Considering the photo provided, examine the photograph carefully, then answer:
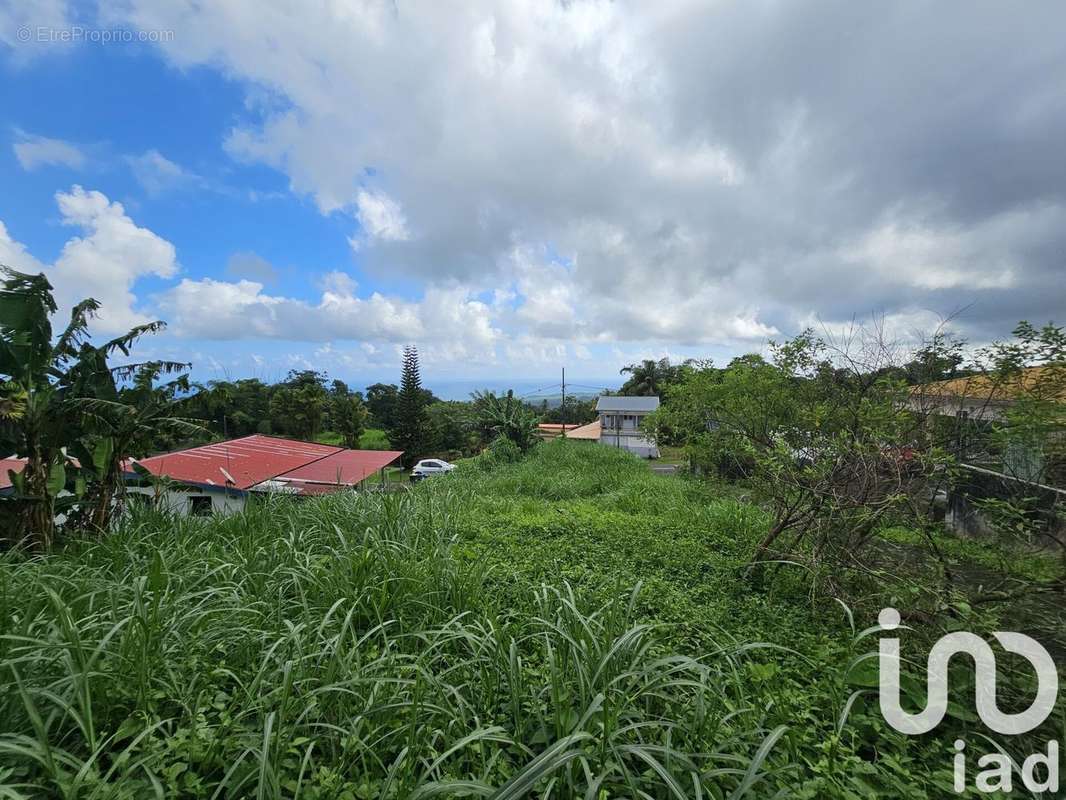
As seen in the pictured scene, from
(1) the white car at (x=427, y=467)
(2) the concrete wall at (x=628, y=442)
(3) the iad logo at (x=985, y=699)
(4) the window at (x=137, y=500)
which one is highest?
(4) the window at (x=137, y=500)

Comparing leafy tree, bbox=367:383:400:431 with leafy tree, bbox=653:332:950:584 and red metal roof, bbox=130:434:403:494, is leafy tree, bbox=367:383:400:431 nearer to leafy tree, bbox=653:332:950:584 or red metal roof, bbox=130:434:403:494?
red metal roof, bbox=130:434:403:494

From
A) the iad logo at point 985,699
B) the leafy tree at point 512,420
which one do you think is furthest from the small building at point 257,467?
the iad logo at point 985,699

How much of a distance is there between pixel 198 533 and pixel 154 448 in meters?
2.47

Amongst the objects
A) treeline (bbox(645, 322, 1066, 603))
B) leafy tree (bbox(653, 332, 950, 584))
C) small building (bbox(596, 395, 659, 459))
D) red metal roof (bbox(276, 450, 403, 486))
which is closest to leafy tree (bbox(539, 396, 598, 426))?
small building (bbox(596, 395, 659, 459))

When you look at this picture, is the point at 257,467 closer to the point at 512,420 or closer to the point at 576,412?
the point at 512,420

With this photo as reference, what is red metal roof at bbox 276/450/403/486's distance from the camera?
9.56m

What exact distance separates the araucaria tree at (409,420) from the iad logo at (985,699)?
28107 mm

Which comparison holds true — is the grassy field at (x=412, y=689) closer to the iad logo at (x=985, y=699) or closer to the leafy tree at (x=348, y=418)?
the iad logo at (x=985, y=699)

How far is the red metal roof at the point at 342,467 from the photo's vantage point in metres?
9.56

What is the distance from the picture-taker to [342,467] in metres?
11.1

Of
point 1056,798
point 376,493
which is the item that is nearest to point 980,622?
point 1056,798

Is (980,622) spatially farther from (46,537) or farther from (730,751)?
(46,537)

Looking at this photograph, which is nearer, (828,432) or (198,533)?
(198,533)

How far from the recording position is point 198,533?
3.60 meters
